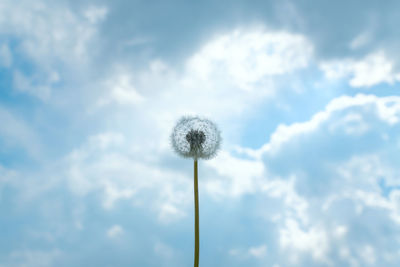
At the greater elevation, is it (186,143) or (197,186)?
(186,143)

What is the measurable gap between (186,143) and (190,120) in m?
1.05

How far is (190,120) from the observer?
58.4ft

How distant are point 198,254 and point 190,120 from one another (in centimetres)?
603

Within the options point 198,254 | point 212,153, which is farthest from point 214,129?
point 198,254

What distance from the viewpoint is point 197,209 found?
14688 mm

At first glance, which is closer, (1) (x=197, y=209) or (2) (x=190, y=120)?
(1) (x=197, y=209)

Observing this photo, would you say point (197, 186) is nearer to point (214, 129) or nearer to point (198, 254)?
point (198, 254)

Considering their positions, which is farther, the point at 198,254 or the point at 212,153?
the point at 212,153

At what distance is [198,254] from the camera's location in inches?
563

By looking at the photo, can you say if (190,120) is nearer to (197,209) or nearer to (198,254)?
(197,209)

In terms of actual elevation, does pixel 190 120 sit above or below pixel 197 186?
above

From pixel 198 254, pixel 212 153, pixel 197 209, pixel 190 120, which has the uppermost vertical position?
pixel 190 120

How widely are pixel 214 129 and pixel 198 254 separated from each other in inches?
227

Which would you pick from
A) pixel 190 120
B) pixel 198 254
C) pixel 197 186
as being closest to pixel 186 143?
pixel 190 120
